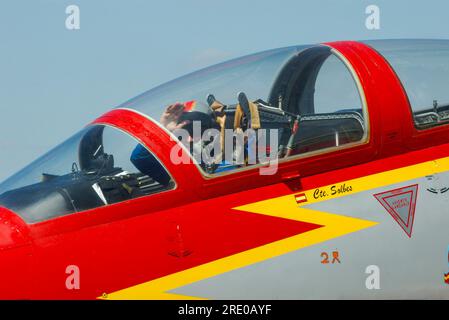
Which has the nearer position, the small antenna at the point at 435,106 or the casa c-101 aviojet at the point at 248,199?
the casa c-101 aviojet at the point at 248,199

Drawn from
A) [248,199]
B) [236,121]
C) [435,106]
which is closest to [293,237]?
[248,199]

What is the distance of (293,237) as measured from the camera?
561 centimetres

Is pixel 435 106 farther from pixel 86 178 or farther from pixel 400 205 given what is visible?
pixel 86 178

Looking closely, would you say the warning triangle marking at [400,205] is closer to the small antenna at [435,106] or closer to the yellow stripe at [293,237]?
the yellow stripe at [293,237]

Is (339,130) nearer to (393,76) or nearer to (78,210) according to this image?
(393,76)

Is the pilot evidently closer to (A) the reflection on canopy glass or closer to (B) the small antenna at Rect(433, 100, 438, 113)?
(A) the reflection on canopy glass

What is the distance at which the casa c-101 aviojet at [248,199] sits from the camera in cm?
528

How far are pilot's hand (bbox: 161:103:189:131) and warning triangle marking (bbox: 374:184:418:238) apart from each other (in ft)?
5.31

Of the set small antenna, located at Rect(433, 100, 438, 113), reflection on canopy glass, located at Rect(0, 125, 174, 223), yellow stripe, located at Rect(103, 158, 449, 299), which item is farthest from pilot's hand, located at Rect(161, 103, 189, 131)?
small antenna, located at Rect(433, 100, 438, 113)

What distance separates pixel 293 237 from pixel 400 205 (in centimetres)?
90

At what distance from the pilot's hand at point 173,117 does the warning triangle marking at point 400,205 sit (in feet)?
5.31

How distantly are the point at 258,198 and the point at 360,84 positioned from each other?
1356 mm

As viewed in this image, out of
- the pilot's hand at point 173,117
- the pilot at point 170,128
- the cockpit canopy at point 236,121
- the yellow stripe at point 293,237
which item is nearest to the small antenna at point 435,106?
the cockpit canopy at point 236,121
